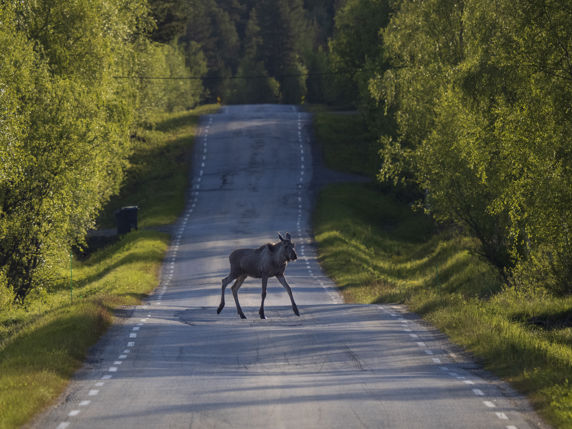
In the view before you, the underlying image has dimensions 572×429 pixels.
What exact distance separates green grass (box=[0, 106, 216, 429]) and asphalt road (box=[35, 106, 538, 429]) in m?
0.51

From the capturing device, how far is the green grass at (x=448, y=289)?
15.8 m

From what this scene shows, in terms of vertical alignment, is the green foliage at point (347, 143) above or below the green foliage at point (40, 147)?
below

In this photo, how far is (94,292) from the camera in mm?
34500

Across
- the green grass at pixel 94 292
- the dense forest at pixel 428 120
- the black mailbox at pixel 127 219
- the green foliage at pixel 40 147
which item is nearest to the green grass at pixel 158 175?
the green grass at pixel 94 292

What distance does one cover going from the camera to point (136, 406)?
1288cm

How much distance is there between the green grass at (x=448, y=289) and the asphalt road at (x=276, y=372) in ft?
1.87

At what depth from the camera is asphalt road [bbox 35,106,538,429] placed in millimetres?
12164

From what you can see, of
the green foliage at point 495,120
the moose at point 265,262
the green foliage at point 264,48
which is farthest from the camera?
the green foliage at point 264,48

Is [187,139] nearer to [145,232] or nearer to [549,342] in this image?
[145,232]

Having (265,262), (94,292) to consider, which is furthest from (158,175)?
(265,262)

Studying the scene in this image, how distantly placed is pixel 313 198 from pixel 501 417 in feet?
154

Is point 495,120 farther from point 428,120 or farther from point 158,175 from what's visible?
point 158,175

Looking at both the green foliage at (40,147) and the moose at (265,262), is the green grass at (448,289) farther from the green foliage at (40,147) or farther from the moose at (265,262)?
the green foliage at (40,147)

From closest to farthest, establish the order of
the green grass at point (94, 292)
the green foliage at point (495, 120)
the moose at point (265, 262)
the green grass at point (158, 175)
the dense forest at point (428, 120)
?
the green grass at point (94, 292)
the green foliage at point (495, 120)
the dense forest at point (428, 120)
the moose at point (265, 262)
the green grass at point (158, 175)
